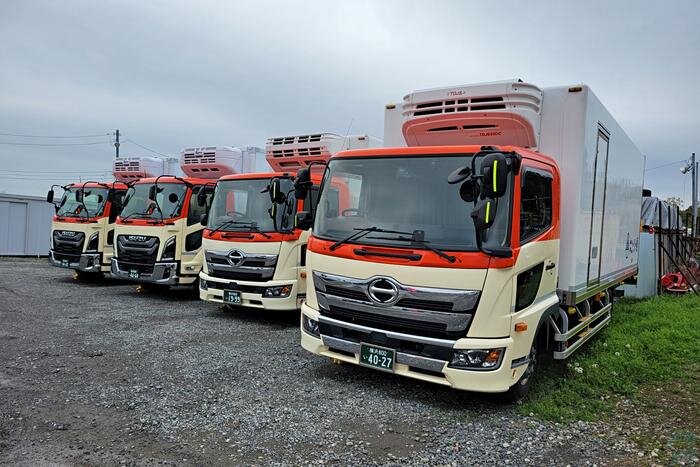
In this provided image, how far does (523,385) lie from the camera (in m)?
4.61

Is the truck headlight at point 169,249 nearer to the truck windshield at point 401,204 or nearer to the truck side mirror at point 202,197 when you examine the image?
the truck side mirror at point 202,197

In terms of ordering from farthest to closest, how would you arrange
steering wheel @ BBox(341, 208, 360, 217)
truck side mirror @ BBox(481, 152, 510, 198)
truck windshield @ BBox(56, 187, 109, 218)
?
truck windshield @ BBox(56, 187, 109, 218) < steering wheel @ BBox(341, 208, 360, 217) < truck side mirror @ BBox(481, 152, 510, 198)

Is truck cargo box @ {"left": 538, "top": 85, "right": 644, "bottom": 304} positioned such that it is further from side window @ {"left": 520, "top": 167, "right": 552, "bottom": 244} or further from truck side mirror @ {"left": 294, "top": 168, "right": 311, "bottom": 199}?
truck side mirror @ {"left": 294, "top": 168, "right": 311, "bottom": 199}

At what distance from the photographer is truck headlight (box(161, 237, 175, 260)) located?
931 cm

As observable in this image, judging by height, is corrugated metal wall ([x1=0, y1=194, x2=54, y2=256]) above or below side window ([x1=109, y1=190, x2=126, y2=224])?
below

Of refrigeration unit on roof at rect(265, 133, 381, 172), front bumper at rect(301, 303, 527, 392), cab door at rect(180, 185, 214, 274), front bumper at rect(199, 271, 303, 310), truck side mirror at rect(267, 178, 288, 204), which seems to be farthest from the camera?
cab door at rect(180, 185, 214, 274)

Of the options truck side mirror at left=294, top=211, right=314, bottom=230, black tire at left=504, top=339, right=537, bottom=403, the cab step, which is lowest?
black tire at left=504, top=339, right=537, bottom=403

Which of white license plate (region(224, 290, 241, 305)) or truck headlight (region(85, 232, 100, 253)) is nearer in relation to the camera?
white license plate (region(224, 290, 241, 305))

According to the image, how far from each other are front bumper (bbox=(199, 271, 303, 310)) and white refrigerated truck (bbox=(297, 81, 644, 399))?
7.37 ft

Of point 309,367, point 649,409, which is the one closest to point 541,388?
point 649,409

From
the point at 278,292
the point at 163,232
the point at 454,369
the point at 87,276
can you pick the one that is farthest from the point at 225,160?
the point at 454,369

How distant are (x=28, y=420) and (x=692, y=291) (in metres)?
13.6

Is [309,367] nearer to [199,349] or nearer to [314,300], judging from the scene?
[314,300]

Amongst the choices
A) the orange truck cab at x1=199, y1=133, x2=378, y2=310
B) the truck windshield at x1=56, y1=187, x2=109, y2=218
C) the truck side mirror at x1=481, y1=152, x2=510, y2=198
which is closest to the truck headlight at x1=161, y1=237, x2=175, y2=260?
the orange truck cab at x1=199, y1=133, x2=378, y2=310
